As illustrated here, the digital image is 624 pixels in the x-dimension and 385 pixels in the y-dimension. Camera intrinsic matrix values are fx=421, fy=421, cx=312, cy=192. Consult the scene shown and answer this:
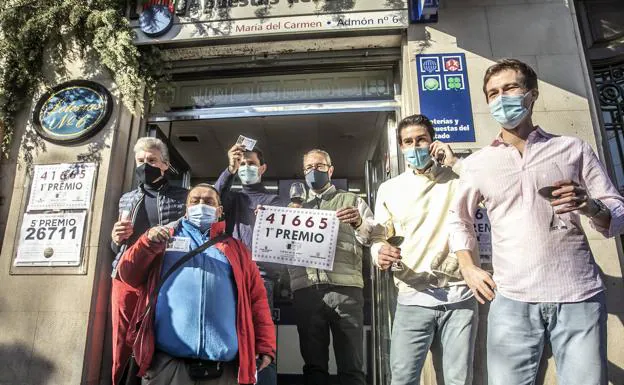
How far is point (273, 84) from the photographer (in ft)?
17.2

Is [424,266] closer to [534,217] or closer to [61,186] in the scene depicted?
[534,217]

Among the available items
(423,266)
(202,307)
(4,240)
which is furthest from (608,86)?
(4,240)

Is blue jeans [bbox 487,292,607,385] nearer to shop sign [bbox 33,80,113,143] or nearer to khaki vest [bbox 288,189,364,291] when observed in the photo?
khaki vest [bbox 288,189,364,291]

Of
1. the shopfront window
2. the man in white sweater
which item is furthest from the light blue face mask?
the shopfront window

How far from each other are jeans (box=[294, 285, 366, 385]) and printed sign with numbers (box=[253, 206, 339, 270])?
33 cm

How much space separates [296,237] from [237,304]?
2.97 ft

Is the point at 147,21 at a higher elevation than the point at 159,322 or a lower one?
higher

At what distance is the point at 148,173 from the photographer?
12.1ft

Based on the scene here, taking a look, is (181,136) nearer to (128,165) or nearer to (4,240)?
(128,165)

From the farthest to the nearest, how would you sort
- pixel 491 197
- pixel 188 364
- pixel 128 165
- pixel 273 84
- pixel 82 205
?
pixel 273 84, pixel 128 165, pixel 82 205, pixel 188 364, pixel 491 197

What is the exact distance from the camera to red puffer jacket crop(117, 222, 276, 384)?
245cm

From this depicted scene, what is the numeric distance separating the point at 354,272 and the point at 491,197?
1.57 meters

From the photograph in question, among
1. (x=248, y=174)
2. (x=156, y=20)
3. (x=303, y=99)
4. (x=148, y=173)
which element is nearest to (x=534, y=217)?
(x=248, y=174)

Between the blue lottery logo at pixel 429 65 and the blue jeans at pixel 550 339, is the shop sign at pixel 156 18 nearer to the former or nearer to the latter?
the blue lottery logo at pixel 429 65
